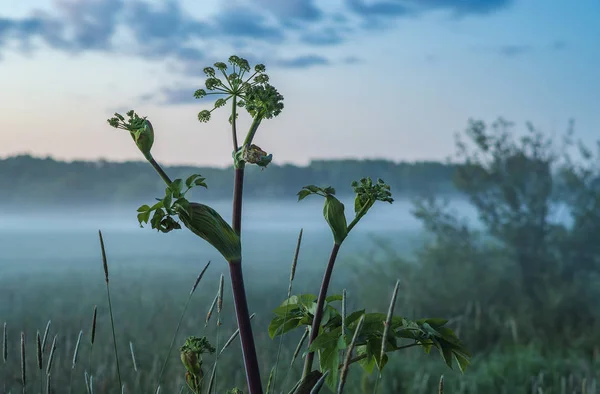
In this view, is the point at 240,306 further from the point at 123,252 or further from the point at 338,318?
the point at 123,252

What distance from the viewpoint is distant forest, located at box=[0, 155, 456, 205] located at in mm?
3830

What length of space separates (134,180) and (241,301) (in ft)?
11.5

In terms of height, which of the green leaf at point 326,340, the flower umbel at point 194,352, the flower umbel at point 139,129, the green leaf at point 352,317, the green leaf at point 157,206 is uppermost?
the flower umbel at point 139,129

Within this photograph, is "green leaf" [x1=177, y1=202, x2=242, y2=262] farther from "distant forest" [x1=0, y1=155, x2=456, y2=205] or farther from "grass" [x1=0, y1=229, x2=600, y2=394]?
"distant forest" [x1=0, y1=155, x2=456, y2=205]

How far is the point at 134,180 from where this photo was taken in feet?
12.9

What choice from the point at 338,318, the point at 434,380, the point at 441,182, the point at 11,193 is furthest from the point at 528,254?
the point at 338,318

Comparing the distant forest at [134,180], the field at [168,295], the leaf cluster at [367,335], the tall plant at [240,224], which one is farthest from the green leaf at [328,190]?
the distant forest at [134,180]

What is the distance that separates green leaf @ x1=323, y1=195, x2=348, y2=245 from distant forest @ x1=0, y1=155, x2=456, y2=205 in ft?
10.2

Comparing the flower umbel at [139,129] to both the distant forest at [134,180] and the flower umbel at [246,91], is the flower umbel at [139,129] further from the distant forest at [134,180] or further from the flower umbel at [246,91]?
the distant forest at [134,180]

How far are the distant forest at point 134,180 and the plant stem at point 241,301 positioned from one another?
123 inches

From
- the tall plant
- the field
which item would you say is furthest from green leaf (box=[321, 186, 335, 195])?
the field

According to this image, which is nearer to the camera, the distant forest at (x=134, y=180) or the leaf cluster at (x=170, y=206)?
the leaf cluster at (x=170, y=206)

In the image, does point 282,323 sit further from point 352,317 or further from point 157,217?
point 157,217

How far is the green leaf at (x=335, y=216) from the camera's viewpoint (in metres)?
0.56
